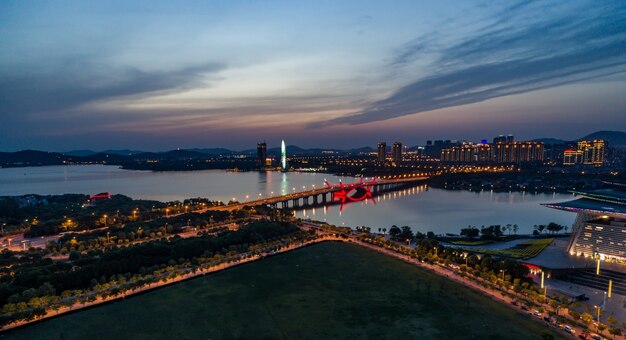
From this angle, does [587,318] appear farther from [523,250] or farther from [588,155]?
[588,155]

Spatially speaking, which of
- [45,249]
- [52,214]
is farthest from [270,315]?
[52,214]

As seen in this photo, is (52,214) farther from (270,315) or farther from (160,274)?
(270,315)

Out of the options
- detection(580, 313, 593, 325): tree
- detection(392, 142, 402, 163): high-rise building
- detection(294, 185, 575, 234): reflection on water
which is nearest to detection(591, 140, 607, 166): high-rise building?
detection(392, 142, 402, 163): high-rise building

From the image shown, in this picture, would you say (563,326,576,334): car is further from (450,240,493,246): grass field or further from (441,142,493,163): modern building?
(441,142,493,163): modern building

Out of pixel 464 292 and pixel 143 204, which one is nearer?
pixel 464 292

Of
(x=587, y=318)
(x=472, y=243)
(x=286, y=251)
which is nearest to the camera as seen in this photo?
(x=587, y=318)

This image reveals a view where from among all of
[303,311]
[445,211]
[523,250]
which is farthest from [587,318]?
[445,211]
